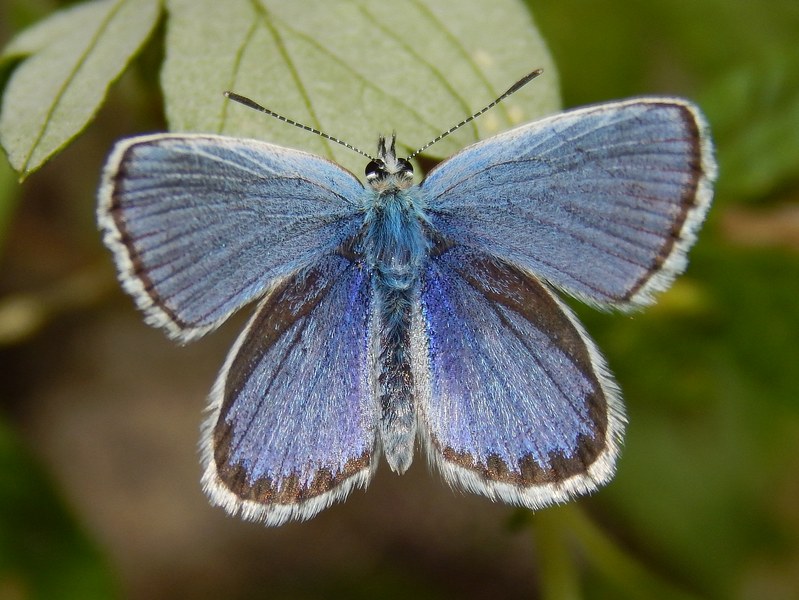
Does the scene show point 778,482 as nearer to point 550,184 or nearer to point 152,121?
point 550,184

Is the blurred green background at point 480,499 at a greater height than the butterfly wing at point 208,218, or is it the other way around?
the butterfly wing at point 208,218

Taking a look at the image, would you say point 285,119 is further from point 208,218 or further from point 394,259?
point 394,259

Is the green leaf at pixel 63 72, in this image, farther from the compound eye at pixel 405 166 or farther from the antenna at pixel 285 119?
the compound eye at pixel 405 166

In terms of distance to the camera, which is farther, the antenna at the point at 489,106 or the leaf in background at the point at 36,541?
the leaf in background at the point at 36,541

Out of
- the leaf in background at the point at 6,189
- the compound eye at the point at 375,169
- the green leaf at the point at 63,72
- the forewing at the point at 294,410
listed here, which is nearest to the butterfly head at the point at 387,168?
the compound eye at the point at 375,169

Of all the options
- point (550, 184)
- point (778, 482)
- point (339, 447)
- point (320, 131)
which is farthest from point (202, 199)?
point (778, 482)

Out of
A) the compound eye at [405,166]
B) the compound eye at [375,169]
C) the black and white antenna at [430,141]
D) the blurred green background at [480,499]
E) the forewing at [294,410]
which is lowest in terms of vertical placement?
the blurred green background at [480,499]

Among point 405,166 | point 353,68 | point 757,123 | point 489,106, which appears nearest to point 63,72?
point 353,68
